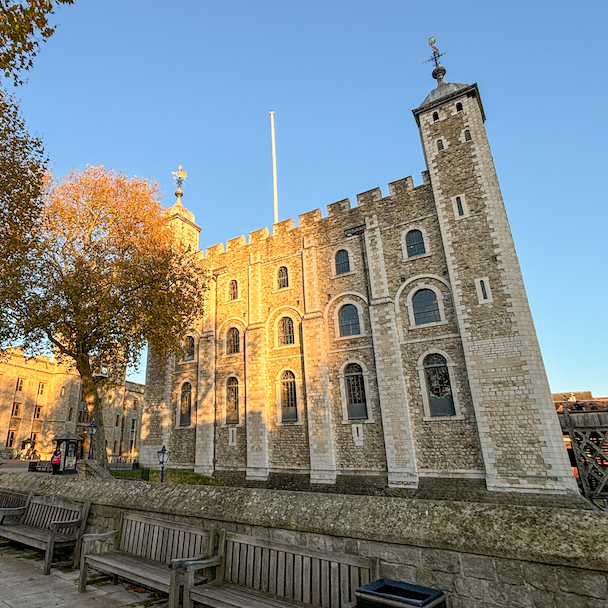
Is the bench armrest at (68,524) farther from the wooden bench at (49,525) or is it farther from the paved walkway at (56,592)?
the paved walkway at (56,592)

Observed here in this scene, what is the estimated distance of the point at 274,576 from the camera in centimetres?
415

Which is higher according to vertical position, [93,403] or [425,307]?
[425,307]

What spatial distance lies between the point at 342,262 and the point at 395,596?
16.7 m

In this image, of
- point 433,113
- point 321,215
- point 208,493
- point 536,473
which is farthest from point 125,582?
point 433,113

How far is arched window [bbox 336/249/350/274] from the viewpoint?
61.4ft

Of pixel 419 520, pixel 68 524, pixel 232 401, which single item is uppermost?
pixel 232 401

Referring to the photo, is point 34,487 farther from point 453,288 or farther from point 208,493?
point 453,288

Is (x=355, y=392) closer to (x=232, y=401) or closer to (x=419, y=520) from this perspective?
(x=232, y=401)

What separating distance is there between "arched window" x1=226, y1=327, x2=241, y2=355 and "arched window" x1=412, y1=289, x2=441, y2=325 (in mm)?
9964

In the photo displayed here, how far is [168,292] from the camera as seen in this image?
16.8m

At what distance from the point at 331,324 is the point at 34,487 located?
42.0ft

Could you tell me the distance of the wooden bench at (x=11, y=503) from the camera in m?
7.70

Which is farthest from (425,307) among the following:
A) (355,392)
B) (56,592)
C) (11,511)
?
(11,511)

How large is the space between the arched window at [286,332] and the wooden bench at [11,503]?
12595 mm
